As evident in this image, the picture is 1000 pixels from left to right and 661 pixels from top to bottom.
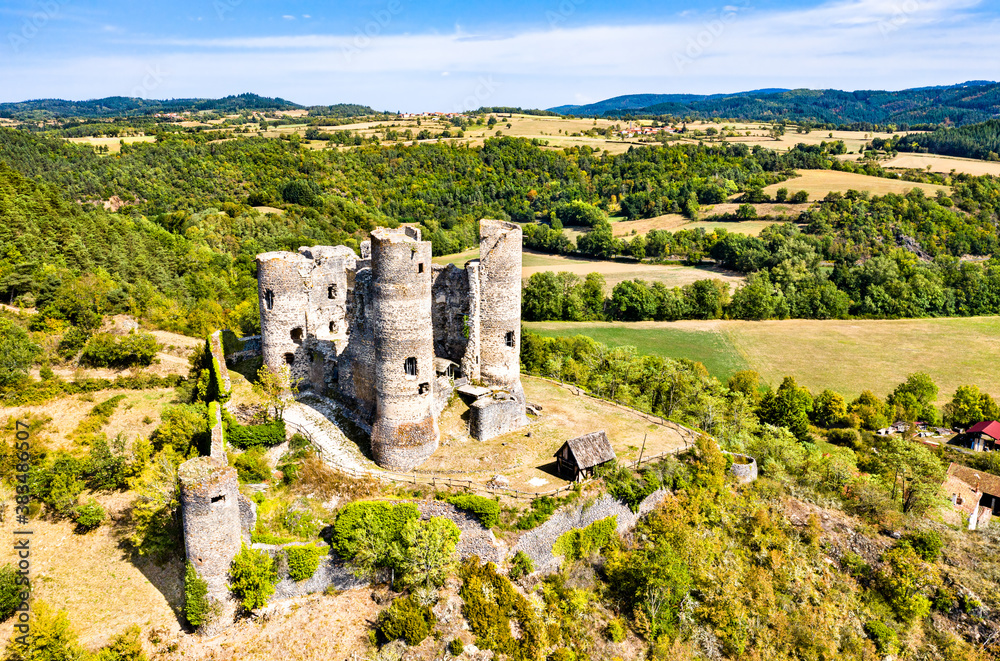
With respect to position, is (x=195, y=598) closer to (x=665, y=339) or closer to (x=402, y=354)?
(x=402, y=354)

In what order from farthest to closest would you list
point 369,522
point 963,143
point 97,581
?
1. point 963,143
2. point 97,581
3. point 369,522

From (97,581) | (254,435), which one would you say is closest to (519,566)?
(254,435)

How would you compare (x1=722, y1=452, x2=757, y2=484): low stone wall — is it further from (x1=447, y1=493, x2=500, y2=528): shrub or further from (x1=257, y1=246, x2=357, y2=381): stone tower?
(x1=257, y1=246, x2=357, y2=381): stone tower

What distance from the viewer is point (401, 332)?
2816cm

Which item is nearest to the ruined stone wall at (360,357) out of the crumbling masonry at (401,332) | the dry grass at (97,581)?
the crumbling masonry at (401,332)

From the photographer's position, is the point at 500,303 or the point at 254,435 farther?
the point at 500,303

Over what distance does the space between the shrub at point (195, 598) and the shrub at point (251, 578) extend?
42.9 inches

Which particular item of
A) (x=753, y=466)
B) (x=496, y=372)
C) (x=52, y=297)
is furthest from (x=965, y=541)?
(x=52, y=297)

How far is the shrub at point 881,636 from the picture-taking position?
92.6 feet

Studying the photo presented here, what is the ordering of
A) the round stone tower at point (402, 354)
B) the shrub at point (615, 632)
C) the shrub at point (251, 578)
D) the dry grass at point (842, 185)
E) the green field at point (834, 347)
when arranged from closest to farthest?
the shrub at point (251, 578), the shrub at point (615, 632), the round stone tower at point (402, 354), the green field at point (834, 347), the dry grass at point (842, 185)

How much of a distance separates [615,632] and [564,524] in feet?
16.5

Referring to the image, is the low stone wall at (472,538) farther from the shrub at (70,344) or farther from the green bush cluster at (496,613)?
the shrub at (70,344)

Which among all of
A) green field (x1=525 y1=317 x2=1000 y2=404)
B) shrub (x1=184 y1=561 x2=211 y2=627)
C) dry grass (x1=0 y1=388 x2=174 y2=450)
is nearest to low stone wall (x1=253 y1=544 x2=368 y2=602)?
shrub (x1=184 y1=561 x2=211 y2=627)

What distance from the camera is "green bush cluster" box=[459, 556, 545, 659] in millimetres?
23672
